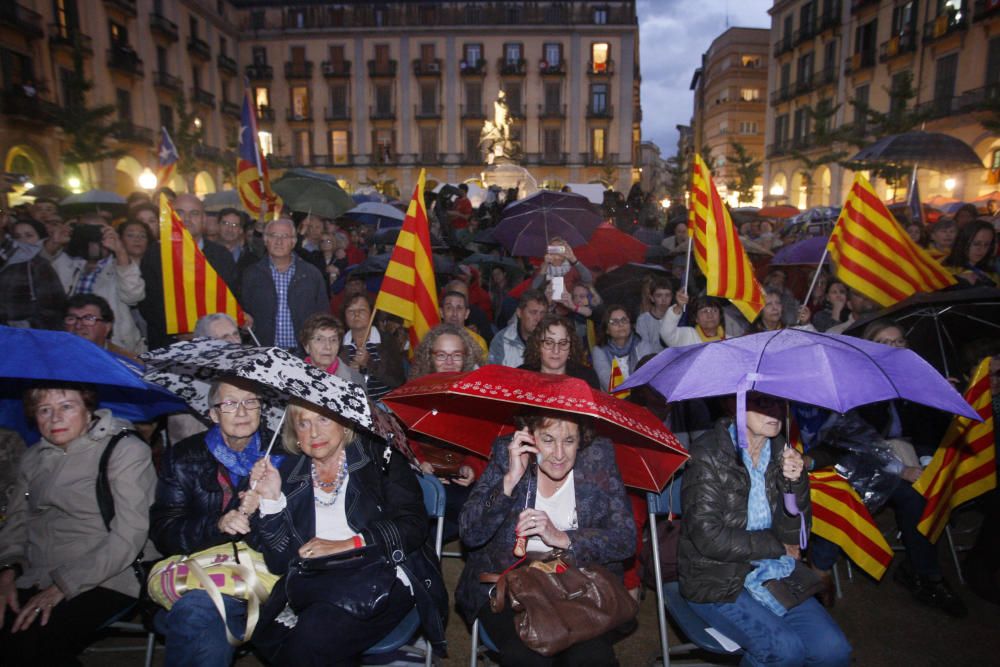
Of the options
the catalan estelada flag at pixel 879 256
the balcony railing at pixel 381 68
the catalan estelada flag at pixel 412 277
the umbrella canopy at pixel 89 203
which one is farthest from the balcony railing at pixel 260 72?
the catalan estelada flag at pixel 879 256

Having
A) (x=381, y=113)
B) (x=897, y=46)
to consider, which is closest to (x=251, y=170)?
(x=897, y=46)

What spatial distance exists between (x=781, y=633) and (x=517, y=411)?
1416mm

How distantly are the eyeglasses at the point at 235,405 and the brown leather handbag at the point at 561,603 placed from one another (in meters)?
1.30

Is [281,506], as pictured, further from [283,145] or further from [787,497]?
[283,145]

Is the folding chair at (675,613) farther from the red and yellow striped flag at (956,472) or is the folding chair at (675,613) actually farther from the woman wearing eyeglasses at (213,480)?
the woman wearing eyeglasses at (213,480)

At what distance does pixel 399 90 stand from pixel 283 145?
9.78 metres

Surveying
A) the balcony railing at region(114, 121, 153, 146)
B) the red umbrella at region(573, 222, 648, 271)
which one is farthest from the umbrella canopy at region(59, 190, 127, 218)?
the balcony railing at region(114, 121, 153, 146)

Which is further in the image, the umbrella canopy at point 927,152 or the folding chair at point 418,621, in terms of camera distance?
the umbrella canopy at point 927,152

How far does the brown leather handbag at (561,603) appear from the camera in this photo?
225 centimetres

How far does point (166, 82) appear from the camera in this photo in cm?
3188

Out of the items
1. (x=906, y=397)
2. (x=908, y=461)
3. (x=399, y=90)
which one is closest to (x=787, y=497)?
(x=906, y=397)

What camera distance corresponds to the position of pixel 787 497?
262 centimetres

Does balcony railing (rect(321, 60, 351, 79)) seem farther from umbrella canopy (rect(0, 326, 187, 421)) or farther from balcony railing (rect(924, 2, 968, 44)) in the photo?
umbrella canopy (rect(0, 326, 187, 421))

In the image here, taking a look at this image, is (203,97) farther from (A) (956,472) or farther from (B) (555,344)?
(A) (956,472)
